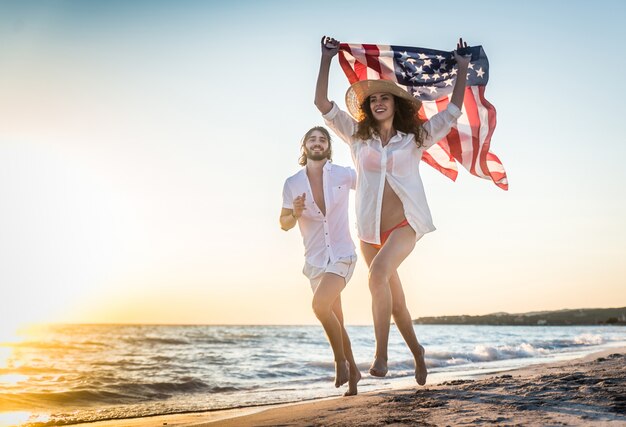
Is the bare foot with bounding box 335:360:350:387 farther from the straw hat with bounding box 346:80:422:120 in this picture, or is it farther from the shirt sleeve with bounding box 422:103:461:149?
the straw hat with bounding box 346:80:422:120

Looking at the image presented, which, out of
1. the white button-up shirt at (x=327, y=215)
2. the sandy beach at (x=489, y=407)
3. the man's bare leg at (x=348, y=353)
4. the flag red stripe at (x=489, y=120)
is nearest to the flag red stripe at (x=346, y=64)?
the white button-up shirt at (x=327, y=215)

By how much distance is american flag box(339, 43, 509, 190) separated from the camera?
654cm

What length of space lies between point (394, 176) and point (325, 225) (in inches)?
38.8

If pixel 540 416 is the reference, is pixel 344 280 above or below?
above

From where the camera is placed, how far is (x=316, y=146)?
20.6 ft

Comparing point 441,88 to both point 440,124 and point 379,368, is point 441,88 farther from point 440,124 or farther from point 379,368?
point 379,368

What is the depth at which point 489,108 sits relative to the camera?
673 cm

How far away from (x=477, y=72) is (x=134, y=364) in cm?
1251

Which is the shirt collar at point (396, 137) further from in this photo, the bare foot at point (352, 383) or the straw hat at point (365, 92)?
the bare foot at point (352, 383)

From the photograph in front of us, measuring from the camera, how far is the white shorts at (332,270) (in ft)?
19.6

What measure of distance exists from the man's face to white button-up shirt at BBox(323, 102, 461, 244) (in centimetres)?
60

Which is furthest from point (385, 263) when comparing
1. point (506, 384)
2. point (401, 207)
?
point (506, 384)

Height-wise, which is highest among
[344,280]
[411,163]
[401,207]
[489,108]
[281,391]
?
[489,108]

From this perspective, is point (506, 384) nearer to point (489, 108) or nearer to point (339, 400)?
point (339, 400)
